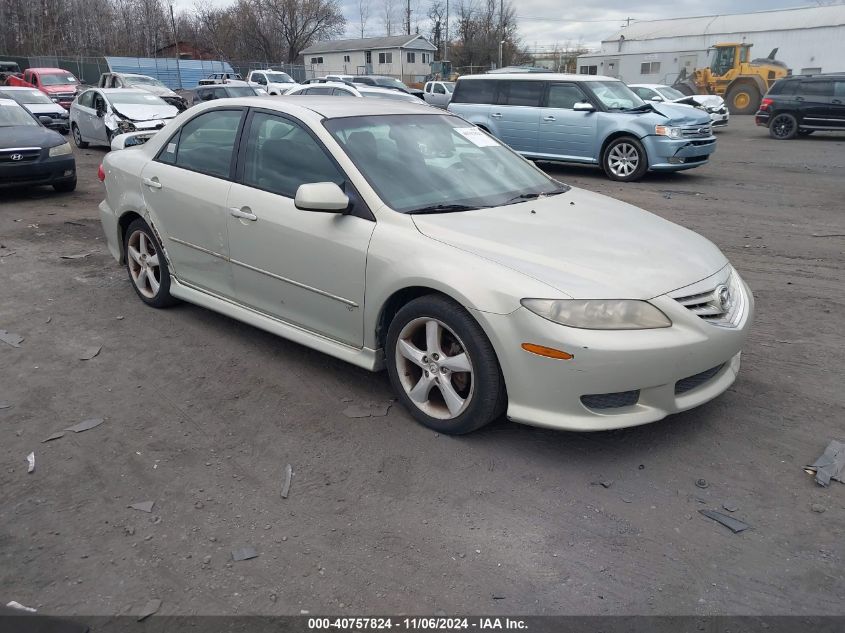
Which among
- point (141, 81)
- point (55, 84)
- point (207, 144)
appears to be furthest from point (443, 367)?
point (55, 84)

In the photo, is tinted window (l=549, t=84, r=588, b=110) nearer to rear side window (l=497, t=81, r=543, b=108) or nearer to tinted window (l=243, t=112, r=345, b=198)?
rear side window (l=497, t=81, r=543, b=108)

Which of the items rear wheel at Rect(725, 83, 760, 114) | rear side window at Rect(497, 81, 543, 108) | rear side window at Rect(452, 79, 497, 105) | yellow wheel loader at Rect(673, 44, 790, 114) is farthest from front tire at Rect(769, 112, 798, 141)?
rear wheel at Rect(725, 83, 760, 114)

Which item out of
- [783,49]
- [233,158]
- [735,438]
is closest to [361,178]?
[233,158]

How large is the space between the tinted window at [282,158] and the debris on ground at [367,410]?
1.31m

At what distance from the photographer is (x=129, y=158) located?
18.2 ft

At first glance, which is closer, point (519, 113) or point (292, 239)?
point (292, 239)

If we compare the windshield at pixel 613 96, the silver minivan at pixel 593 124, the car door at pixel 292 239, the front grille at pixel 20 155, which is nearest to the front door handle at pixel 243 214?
the car door at pixel 292 239

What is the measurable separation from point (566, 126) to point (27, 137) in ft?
30.2

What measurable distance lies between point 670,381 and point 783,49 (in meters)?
47.8

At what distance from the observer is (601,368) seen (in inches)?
124

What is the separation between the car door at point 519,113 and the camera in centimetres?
1370

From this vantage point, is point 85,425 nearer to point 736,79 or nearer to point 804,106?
point 804,106

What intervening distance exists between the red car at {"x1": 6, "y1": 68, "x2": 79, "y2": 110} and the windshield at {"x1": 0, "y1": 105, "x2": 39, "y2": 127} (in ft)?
57.4

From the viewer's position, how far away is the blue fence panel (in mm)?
46156
